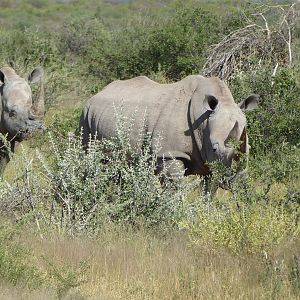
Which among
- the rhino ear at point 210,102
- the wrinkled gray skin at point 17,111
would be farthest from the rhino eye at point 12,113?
the rhino ear at point 210,102

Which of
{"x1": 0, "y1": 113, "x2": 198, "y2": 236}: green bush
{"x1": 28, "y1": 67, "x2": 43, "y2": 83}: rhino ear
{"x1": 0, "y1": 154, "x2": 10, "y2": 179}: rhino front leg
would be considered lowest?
{"x1": 0, "y1": 154, "x2": 10, "y2": 179}: rhino front leg

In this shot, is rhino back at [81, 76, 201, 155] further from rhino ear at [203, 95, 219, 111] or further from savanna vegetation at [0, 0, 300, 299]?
rhino ear at [203, 95, 219, 111]

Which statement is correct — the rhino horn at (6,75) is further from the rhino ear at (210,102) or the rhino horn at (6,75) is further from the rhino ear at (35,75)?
the rhino ear at (210,102)

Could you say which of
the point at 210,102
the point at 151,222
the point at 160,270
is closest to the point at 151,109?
the point at 210,102

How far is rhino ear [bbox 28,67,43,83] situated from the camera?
13.2 m

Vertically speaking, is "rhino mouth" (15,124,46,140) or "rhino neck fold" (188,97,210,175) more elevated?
"rhino neck fold" (188,97,210,175)

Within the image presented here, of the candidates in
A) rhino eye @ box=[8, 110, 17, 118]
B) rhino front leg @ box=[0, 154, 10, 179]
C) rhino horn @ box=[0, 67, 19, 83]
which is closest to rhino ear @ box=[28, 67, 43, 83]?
rhino horn @ box=[0, 67, 19, 83]

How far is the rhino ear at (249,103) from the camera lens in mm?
10375

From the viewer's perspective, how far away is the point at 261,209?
726cm

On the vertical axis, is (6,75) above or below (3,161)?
above

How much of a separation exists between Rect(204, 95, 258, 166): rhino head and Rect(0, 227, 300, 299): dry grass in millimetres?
2055

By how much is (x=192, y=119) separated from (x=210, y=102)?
37 centimetres

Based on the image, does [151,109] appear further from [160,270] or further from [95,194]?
[160,270]

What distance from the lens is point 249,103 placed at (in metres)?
10.4
